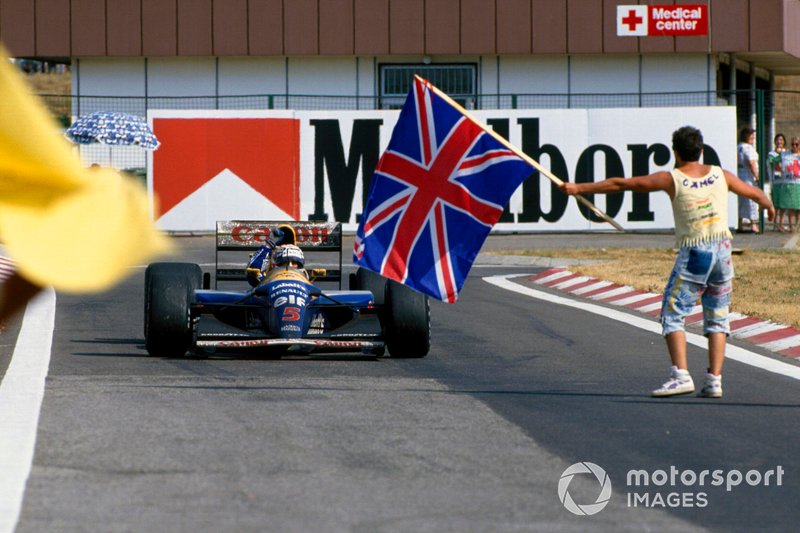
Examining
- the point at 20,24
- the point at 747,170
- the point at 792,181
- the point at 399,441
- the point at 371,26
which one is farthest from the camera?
the point at 20,24

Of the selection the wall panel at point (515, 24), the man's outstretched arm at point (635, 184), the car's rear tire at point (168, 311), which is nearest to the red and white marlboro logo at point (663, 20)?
the wall panel at point (515, 24)

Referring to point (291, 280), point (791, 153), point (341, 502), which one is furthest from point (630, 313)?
point (791, 153)

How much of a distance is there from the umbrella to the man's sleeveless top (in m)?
Answer: 16.1

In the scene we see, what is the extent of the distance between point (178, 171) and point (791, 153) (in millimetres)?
10889

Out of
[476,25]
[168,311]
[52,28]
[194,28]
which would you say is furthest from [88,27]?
[168,311]

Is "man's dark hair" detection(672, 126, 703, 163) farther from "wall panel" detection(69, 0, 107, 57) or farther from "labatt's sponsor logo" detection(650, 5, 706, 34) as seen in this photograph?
"wall panel" detection(69, 0, 107, 57)

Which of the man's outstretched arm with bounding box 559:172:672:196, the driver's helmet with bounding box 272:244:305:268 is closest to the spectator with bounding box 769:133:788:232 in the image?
the driver's helmet with bounding box 272:244:305:268

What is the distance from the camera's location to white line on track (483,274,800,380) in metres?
10.3

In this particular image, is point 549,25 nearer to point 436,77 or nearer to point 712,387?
point 436,77

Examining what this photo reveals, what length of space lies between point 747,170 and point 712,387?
18.4 meters

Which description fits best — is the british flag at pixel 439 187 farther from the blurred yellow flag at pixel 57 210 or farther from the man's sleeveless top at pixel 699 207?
the blurred yellow flag at pixel 57 210

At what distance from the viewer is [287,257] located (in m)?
11.5

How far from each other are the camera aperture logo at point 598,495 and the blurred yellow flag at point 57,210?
393 cm

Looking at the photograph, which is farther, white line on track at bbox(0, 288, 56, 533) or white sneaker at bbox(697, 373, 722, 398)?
white sneaker at bbox(697, 373, 722, 398)
